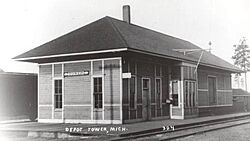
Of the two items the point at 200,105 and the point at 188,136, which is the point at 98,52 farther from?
the point at 200,105

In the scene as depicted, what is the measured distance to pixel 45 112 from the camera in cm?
2038

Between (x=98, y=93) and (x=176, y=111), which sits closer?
(x=98, y=93)

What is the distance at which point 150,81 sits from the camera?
814 inches

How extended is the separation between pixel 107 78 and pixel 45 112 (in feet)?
14.6

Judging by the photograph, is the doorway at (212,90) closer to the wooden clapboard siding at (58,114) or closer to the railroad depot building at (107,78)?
the railroad depot building at (107,78)

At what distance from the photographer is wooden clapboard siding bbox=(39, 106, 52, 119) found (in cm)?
2017

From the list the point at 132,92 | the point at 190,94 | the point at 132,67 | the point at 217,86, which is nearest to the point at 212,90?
the point at 217,86

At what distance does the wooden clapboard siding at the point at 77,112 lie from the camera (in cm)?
1886

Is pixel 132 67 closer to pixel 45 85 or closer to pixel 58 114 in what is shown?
pixel 58 114

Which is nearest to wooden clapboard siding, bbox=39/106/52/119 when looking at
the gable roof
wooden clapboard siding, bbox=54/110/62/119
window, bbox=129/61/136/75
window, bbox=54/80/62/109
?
wooden clapboard siding, bbox=54/110/62/119

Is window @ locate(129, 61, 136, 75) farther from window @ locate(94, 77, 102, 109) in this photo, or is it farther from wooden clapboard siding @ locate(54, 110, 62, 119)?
wooden clapboard siding @ locate(54, 110, 62, 119)

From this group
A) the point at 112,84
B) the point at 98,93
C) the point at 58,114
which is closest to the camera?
the point at 112,84

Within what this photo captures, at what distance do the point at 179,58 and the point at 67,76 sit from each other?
6.93 m

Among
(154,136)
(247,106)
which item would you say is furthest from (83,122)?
(247,106)
